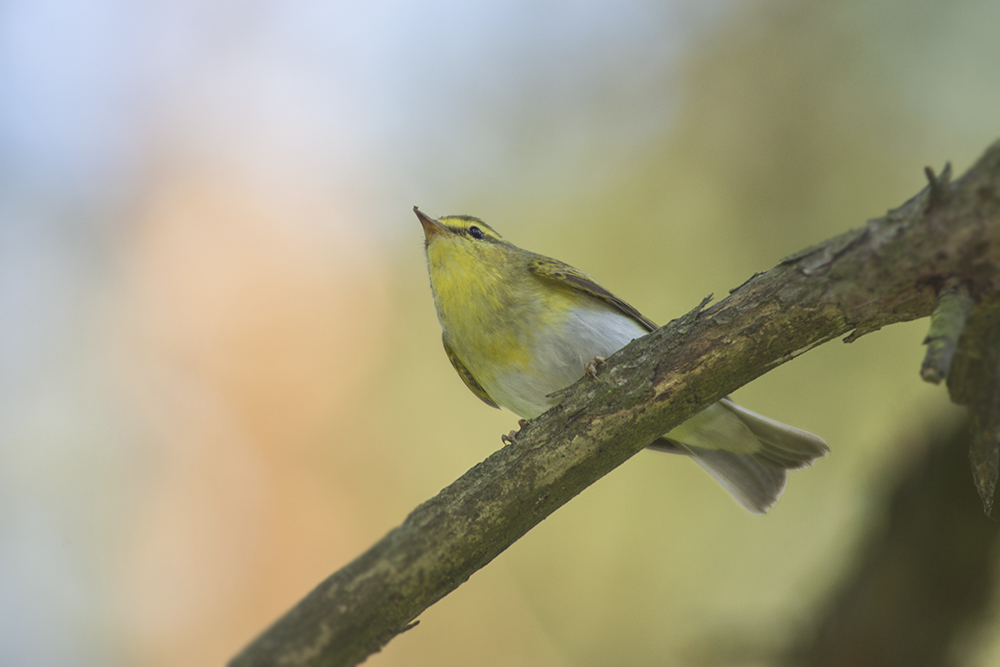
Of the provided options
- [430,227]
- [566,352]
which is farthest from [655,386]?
[430,227]

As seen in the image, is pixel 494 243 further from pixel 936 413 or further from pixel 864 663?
pixel 864 663

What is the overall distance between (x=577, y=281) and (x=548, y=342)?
1.22 ft

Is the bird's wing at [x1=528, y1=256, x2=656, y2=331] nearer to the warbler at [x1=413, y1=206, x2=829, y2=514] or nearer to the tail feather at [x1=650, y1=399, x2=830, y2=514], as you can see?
the warbler at [x1=413, y1=206, x2=829, y2=514]

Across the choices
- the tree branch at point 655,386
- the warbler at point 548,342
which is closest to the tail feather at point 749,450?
the warbler at point 548,342

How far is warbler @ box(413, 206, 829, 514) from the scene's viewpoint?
3.37 m

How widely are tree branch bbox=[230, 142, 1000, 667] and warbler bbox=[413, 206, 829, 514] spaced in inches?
40.5

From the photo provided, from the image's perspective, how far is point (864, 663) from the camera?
11.9 feet

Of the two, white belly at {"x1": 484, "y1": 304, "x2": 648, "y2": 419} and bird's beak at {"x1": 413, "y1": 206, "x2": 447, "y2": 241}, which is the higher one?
bird's beak at {"x1": 413, "y1": 206, "x2": 447, "y2": 241}

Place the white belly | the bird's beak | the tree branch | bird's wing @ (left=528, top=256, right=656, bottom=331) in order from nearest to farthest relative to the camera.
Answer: the tree branch
the white belly
bird's wing @ (left=528, top=256, right=656, bottom=331)
the bird's beak

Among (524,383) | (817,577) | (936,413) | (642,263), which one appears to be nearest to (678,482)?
(817,577)

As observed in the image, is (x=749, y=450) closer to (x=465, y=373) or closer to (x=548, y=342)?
(x=548, y=342)

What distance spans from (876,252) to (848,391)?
12.7 ft

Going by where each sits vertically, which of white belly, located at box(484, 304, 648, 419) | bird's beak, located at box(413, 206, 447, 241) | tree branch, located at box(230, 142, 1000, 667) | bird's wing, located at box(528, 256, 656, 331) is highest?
bird's beak, located at box(413, 206, 447, 241)

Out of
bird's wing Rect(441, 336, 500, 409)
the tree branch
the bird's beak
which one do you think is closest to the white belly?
bird's wing Rect(441, 336, 500, 409)
